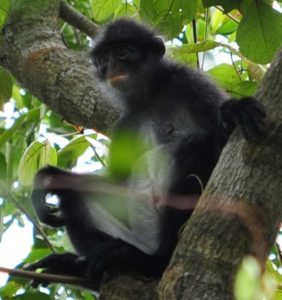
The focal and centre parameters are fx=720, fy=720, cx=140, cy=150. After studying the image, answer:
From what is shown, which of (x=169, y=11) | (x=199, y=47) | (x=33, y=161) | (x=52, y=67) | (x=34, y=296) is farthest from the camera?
(x=52, y=67)

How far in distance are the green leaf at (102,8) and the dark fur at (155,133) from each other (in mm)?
419

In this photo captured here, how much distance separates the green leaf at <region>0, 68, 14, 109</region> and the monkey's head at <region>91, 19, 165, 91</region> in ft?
1.65

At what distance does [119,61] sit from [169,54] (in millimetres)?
318

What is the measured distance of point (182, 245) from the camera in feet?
7.06

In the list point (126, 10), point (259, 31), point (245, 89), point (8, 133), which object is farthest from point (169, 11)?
point (126, 10)

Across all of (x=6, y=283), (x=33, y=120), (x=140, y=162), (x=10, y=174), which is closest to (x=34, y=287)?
(x=6, y=283)

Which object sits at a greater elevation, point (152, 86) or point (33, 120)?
point (152, 86)

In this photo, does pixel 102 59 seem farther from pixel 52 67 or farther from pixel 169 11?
pixel 169 11

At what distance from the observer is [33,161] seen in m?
3.61

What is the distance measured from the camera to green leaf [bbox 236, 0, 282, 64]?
9.72ft

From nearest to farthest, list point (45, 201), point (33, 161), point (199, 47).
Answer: point (199, 47)
point (45, 201)
point (33, 161)

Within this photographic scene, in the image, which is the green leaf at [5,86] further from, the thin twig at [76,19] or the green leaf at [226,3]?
the green leaf at [226,3]

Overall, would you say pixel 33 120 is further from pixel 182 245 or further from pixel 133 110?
pixel 182 245

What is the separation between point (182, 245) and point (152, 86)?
1.91m
